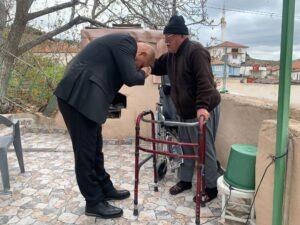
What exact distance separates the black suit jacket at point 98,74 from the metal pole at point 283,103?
45.5 inches

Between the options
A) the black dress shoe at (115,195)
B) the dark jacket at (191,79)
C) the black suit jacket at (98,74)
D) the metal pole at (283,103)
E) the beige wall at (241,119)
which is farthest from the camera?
the black dress shoe at (115,195)

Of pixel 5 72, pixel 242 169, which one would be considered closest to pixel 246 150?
pixel 242 169

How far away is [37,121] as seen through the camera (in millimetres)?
6559

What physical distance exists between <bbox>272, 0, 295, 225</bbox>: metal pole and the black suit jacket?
1156mm

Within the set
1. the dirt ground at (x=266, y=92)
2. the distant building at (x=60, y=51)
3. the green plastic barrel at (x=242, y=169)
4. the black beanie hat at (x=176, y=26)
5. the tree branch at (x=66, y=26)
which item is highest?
the tree branch at (x=66, y=26)

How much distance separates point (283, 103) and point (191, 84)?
1221 millimetres

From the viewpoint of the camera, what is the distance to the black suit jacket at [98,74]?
262cm

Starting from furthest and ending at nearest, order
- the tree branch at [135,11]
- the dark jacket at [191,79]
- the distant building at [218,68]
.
Answer: the tree branch at [135,11] → the distant building at [218,68] → the dark jacket at [191,79]

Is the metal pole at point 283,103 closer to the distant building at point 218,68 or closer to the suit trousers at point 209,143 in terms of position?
the suit trousers at point 209,143

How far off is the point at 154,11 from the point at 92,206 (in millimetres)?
6170

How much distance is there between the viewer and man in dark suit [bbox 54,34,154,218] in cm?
262

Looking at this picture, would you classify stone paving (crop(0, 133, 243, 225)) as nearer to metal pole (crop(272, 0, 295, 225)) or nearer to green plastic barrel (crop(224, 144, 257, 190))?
green plastic barrel (crop(224, 144, 257, 190))

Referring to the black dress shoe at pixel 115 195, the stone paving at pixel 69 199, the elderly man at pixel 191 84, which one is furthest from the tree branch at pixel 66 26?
the black dress shoe at pixel 115 195

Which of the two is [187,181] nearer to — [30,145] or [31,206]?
[31,206]
